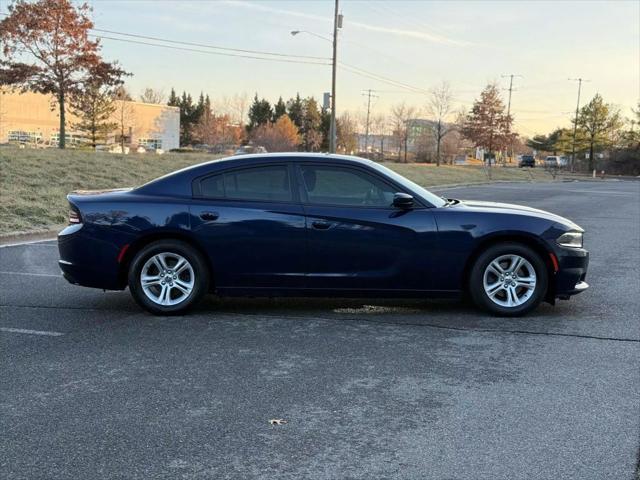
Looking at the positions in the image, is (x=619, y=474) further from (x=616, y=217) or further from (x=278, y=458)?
(x=616, y=217)

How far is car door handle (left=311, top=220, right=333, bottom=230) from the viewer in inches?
248

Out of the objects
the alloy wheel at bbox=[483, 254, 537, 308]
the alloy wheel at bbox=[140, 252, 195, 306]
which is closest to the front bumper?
the alloy wheel at bbox=[483, 254, 537, 308]

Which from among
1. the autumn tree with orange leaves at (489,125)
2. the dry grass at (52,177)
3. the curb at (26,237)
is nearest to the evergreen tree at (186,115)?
the autumn tree with orange leaves at (489,125)

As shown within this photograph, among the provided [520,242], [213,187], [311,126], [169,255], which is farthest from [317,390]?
[311,126]

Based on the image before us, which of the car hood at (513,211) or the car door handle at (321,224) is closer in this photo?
the car door handle at (321,224)

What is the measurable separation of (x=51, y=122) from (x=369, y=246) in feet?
249

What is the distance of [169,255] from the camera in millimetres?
6398

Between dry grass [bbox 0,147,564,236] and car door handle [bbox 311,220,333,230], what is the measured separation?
24.4 ft

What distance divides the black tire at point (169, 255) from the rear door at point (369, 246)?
1.03 m

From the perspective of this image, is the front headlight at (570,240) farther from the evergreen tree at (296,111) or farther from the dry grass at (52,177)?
the evergreen tree at (296,111)

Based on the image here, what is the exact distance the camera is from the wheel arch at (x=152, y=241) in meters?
6.37

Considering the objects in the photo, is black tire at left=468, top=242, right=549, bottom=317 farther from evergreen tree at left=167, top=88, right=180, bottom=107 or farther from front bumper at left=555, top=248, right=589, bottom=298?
evergreen tree at left=167, top=88, right=180, bottom=107

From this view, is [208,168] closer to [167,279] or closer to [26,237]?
[167,279]

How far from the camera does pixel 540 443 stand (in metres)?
3.67
